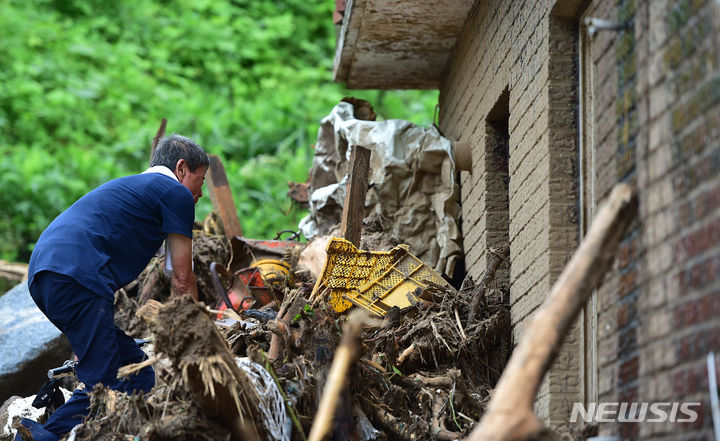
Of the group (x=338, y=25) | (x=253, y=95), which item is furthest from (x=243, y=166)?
(x=338, y=25)

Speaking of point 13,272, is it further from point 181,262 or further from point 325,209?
point 181,262

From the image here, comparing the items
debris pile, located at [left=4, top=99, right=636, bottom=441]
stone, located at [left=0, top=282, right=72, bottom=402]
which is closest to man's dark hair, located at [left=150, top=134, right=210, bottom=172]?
debris pile, located at [left=4, top=99, right=636, bottom=441]

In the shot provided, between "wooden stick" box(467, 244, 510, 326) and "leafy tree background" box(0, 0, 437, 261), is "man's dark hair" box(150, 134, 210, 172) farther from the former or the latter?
"leafy tree background" box(0, 0, 437, 261)

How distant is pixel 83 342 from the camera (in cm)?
414

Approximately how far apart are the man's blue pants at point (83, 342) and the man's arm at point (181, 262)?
46cm

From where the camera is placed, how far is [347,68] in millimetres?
8008

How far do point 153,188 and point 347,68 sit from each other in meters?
3.86

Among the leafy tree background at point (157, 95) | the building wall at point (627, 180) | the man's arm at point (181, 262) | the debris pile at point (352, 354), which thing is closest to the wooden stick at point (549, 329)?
the debris pile at point (352, 354)

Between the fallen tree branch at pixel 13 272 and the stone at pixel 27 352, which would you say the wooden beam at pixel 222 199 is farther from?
the fallen tree branch at pixel 13 272

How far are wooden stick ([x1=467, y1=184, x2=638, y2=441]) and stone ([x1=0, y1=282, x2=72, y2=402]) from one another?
4.94 m

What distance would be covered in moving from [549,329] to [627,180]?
813mm

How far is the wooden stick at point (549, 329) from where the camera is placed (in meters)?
2.28

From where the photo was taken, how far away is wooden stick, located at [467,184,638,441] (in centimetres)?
228

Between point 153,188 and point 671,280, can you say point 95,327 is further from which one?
point 671,280
